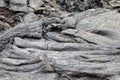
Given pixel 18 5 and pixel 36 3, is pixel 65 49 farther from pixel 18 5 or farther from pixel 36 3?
pixel 36 3

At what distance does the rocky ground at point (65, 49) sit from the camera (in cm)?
529

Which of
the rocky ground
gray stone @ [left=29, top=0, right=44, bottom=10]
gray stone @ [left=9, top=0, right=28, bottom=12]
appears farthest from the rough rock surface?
gray stone @ [left=29, top=0, right=44, bottom=10]

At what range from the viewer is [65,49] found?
5.77m

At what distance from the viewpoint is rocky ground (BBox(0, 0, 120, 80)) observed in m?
5.29

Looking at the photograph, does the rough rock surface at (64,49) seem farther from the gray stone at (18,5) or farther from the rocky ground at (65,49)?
the gray stone at (18,5)

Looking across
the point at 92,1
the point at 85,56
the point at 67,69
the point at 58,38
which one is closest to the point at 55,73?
the point at 67,69

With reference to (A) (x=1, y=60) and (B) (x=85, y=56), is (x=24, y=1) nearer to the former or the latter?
(A) (x=1, y=60)

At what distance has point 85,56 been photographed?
5.49m

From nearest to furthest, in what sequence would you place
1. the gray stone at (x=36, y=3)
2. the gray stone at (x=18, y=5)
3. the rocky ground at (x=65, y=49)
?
1. the rocky ground at (x=65, y=49)
2. the gray stone at (x=18, y=5)
3. the gray stone at (x=36, y=3)

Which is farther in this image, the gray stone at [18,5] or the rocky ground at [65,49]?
the gray stone at [18,5]

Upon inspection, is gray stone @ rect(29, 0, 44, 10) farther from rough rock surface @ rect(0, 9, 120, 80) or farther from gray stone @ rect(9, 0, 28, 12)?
rough rock surface @ rect(0, 9, 120, 80)

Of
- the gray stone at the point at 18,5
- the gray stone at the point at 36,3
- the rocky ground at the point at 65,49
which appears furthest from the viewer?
the gray stone at the point at 36,3

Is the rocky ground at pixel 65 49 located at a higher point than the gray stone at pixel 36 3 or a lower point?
higher

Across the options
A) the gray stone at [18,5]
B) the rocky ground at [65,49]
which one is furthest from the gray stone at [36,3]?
the rocky ground at [65,49]
